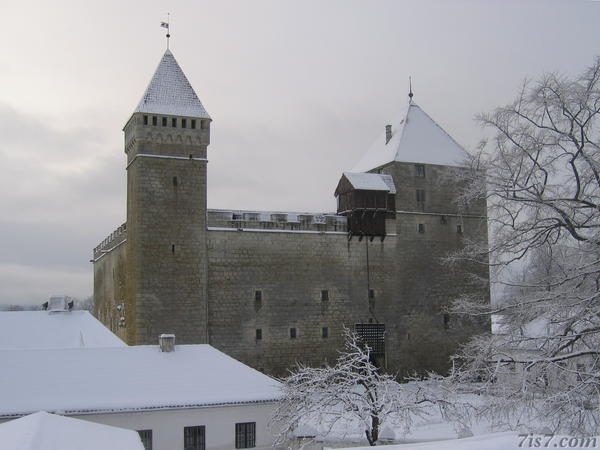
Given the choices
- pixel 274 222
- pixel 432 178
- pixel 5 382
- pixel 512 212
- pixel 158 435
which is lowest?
pixel 158 435

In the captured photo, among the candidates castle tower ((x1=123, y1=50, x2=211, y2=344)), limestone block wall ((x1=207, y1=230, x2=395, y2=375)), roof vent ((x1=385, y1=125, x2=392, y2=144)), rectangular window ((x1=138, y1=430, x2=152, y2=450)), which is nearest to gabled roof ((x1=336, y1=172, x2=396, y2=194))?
limestone block wall ((x1=207, y1=230, x2=395, y2=375))

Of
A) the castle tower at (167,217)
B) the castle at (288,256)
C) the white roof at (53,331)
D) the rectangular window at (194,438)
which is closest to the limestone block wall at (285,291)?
the castle at (288,256)

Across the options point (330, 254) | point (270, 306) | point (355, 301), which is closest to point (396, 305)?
point (355, 301)

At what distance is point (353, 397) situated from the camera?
16.8m

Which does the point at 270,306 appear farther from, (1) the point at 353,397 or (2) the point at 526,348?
(2) the point at 526,348

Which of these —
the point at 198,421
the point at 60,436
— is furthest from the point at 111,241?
the point at 60,436

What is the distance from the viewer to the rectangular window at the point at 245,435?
56.1ft

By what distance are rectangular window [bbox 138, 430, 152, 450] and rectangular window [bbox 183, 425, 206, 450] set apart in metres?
0.86

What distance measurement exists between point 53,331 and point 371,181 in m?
14.6

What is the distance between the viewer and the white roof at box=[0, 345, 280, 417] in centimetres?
1589

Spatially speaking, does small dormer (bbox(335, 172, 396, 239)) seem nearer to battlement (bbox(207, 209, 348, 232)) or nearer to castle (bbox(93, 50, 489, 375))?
castle (bbox(93, 50, 489, 375))

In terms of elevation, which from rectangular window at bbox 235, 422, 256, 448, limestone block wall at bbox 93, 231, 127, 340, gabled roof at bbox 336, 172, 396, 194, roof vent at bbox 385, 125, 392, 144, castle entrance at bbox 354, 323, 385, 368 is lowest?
rectangular window at bbox 235, 422, 256, 448

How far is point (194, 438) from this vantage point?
16.7 metres

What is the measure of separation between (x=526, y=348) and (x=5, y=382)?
40.4ft
